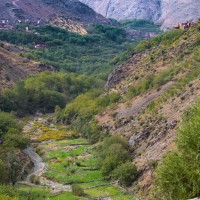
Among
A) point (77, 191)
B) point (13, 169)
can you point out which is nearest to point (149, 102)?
point (77, 191)

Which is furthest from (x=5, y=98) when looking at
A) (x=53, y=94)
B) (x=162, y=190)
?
(x=162, y=190)

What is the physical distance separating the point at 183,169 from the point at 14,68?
4374 inches

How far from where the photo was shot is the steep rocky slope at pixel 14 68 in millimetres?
122750

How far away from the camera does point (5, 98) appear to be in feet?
326

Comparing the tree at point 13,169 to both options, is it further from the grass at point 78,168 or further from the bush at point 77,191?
the bush at point 77,191

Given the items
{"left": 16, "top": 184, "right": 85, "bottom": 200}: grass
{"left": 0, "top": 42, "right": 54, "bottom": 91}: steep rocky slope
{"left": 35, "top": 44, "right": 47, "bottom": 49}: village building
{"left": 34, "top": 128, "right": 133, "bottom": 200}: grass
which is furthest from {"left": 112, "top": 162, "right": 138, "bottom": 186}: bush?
{"left": 35, "top": 44, "right": 47, "bottom": 49}: village building

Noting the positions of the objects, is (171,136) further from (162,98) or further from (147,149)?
(162,98)

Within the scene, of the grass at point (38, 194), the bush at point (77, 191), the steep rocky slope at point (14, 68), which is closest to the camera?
the grass at point (38, 194)

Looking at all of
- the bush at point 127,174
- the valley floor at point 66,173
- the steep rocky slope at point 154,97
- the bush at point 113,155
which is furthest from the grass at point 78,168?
the steep rocky slope at point 154,97

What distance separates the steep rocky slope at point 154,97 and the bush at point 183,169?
12715 mm

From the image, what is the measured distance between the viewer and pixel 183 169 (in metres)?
29.3

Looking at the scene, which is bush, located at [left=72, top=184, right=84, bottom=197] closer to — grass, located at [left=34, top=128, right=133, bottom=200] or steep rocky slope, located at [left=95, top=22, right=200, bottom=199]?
grass, located at [left=34, top=128, right=133, bottom=200]

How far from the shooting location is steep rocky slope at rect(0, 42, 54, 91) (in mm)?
122750

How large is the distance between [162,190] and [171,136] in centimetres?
1908
